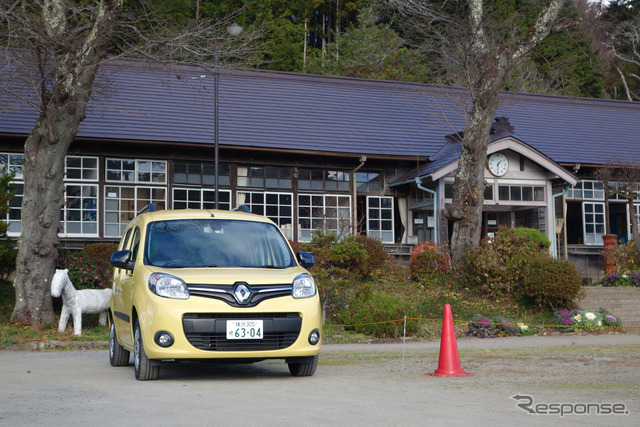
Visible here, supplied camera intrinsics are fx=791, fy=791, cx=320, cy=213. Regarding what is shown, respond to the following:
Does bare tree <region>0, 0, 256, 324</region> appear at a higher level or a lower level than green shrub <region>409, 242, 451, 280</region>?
higher

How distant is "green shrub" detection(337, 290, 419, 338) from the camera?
49.8ft

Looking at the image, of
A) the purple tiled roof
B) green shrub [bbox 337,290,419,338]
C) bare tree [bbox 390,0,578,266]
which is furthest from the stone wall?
the purple tiled roof

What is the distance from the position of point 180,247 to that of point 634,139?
1032 inches

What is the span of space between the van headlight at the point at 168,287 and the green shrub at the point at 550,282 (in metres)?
11.5

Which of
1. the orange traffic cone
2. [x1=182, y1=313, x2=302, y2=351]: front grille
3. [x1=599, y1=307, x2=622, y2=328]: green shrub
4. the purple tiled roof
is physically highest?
the purple tiled roof

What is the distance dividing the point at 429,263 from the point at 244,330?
1264cm

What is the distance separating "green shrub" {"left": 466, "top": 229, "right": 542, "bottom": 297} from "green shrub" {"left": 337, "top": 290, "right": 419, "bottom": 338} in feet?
12.5

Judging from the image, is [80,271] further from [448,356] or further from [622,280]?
[622,280]

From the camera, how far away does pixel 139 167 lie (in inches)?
923

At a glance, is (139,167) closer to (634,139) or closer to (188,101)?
(188,101)

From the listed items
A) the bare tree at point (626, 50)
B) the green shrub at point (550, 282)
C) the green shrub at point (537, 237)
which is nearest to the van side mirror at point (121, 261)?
the green shrub at point (550, 282)

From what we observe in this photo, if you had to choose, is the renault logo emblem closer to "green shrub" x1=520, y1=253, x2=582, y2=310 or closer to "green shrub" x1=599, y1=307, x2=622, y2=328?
"green shrub" x1=520, y1=253, x2=582, y2=310

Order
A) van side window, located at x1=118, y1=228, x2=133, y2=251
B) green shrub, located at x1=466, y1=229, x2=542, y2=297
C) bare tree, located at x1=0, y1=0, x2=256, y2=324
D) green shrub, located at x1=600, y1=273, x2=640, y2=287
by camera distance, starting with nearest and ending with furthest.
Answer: van side window, located at x1=118, y1=228, x2=133, y2=251
bare tree, located at x1=0, y1=0, x2=256, y2=324
green shrub, located at x1=466, y1=229, x2=542, y2=297
green shrub, located at x1=600, y1=273, x2=640, y2=287

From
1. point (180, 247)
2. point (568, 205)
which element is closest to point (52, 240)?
point (180, 247)
